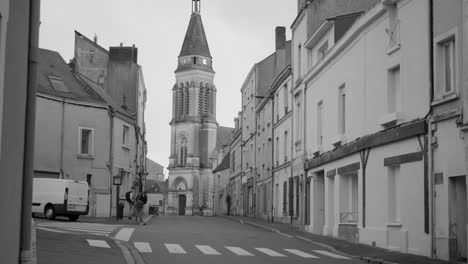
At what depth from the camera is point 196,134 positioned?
12594 cm

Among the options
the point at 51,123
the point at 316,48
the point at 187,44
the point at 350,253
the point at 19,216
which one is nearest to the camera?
the point at 19,216

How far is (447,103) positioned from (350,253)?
16.4 ft

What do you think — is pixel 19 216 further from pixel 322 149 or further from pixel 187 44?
pixel 187 44

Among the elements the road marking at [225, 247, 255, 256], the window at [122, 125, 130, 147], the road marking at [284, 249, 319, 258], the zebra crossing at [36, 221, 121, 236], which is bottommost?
the road marking at [284, 249, 319, 258]

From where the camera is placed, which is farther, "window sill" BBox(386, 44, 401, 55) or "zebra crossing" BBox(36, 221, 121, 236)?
"zebra crossing" BBox(36, 221, 121, 236)

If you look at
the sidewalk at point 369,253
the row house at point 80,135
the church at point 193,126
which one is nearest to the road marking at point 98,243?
the sidewalk at point 369,253

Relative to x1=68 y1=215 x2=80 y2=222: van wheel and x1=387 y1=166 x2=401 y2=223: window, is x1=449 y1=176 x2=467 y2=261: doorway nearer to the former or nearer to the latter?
x1=387 y1=166 x2=401 y2=223: window

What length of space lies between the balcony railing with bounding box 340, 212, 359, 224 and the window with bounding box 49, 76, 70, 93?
21.1 metres

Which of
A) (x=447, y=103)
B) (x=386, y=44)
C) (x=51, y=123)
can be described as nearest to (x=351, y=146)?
(x=386, y=44)

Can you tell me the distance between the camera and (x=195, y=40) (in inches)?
4921

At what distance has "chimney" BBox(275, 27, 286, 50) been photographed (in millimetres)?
57062

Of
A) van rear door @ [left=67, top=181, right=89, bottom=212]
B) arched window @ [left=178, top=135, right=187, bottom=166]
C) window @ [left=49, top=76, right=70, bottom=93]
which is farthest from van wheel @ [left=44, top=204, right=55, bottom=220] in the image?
arched window @ [left=178, top=135, right=187, bottom=166]

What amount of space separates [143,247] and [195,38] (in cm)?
10772

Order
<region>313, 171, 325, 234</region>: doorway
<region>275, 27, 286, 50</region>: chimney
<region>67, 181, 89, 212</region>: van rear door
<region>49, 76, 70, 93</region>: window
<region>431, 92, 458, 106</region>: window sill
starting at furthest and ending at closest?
<region>275, 27, 286, 50</region>: chimney
<region>49, 76, 70, 93</region>: window
<region>67, 181, 89, 212</region>: van rear door
<region>313, 171, 325, 234</region>: doorway
<region>431, 92, 458, 106</region>: window sill
